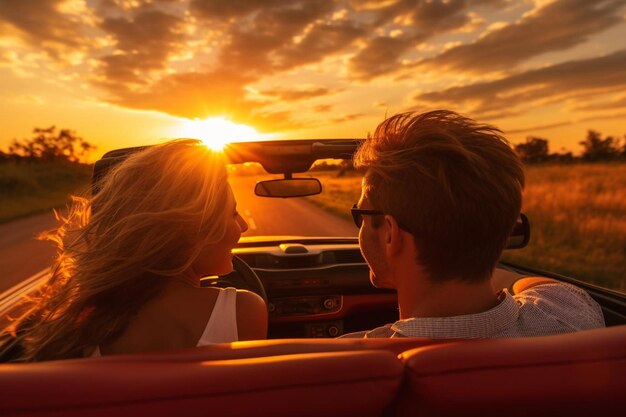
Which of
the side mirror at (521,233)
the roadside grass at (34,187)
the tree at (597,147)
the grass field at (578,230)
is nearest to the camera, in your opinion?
the side mirror at (521,233)

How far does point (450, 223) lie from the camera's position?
5.60ft

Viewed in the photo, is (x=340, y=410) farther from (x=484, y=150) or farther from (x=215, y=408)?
(x=484, y=150)

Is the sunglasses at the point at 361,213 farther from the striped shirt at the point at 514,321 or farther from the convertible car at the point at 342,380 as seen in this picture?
the convertible car at the point at 342,380

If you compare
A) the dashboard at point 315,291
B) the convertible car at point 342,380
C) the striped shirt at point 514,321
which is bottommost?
the dashboard at point 315,291

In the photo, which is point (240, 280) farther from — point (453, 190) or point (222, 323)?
point (453, 190)

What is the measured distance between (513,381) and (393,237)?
0.74 metres

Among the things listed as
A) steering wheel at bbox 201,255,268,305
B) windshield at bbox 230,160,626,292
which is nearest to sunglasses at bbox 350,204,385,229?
windshield at bbox 230,160,626,292

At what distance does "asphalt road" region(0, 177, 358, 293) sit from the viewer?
1013cm

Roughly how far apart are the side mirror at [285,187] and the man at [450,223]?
171cm

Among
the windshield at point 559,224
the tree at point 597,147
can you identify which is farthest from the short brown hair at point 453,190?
the tree at point 597,147

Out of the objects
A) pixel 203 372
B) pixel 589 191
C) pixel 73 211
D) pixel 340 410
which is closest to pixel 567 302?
pixel 340 410

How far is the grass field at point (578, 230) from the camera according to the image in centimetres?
1025

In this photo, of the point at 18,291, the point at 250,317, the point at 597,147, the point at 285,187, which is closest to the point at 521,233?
the point at 250,317

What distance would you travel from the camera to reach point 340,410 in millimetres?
1119
